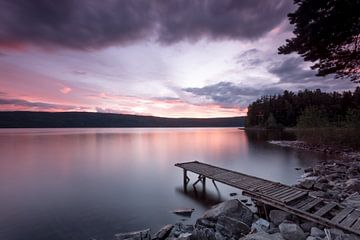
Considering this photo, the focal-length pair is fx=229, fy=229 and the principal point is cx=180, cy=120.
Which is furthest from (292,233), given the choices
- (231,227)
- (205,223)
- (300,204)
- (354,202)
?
(354,202)

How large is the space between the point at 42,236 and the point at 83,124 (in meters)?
188

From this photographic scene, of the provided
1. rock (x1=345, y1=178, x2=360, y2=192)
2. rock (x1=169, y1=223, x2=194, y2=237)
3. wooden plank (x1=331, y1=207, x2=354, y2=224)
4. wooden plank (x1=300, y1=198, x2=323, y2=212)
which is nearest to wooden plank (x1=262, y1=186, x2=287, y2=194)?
wooden plank (x1=300, y1=198, x2=323, y2=212)

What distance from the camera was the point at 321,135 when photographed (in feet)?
101

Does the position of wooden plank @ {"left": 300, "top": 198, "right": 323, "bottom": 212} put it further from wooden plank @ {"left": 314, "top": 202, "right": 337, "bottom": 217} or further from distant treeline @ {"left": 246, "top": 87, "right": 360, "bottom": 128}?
distant treeline @ {"left": 246, "top": 87, "right": 360, "bottom": 128}

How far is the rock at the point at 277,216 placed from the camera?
748 cm

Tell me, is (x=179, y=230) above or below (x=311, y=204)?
below

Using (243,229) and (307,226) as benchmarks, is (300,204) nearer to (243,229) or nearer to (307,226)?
(307,226)

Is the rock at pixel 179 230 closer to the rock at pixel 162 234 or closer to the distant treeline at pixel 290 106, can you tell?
Answer: the rock at pixel 162 234

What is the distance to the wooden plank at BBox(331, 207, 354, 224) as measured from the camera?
649 centimetres

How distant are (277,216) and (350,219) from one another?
2.00m

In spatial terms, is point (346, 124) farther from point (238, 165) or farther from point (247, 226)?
point (247, 226)

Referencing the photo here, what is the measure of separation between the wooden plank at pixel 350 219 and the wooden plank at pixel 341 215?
93mm

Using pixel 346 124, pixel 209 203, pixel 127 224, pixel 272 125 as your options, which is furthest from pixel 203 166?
pixel 272 125

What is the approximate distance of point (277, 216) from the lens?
7.68 m
